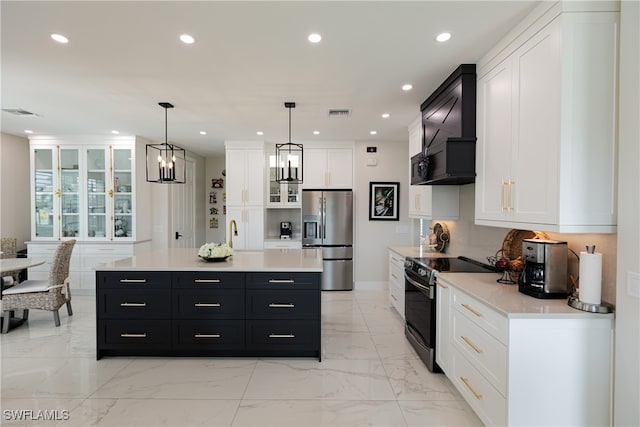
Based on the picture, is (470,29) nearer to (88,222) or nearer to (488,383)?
(488,383)

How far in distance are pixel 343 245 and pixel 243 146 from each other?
2.57 m

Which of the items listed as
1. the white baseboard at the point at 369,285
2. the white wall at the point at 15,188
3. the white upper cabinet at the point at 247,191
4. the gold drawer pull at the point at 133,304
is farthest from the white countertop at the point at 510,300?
the white wall at the point at 15,188

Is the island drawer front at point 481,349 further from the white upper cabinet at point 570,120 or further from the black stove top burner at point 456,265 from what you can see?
the white upper cabinet at point 570,120

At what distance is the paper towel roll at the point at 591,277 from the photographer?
174 cm

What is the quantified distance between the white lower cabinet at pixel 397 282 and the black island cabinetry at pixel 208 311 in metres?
1.49

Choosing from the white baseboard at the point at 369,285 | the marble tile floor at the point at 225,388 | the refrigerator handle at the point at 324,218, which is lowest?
the marble tile floor at the point at 225,388

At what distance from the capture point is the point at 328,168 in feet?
18.7

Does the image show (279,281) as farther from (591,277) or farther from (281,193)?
Answer: (281,193)

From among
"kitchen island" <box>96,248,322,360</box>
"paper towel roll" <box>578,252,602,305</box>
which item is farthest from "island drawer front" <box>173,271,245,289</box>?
"paper towel roll" <box>578,252,602,305</box>

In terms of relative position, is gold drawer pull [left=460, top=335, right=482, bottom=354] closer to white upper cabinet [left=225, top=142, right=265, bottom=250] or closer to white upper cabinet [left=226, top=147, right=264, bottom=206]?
white upper cabinet [left=225, top=142, right=265, bottom=250]

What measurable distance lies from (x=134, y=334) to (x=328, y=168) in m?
3.87

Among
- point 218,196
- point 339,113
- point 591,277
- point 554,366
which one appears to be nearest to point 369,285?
point 339,113

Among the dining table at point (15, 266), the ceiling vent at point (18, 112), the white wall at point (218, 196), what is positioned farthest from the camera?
the white wall at point (218, 196)

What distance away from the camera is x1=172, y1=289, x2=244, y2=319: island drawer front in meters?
2.97
